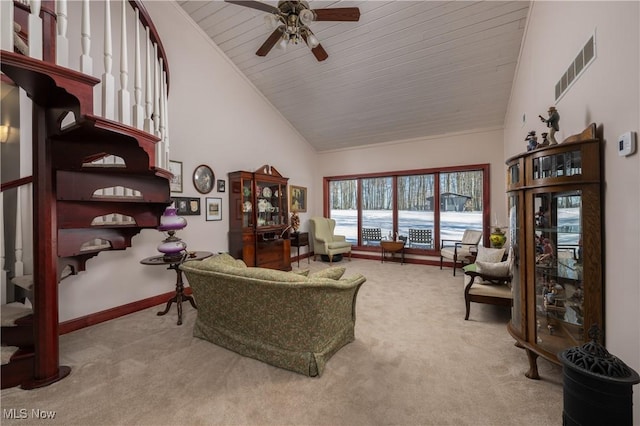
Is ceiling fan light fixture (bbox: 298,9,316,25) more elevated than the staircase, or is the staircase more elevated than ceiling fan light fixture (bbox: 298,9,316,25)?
ceiling fan light fixture (bbox: 298,9,316,25)

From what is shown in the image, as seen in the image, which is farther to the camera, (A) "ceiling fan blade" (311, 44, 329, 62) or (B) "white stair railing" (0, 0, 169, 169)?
(A) "ceiling fan blade" (311, 44, 329, 62)

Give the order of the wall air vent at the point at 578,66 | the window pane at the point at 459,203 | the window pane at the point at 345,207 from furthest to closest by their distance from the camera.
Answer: the window pane at the point at 345,207
the window pane at the point at 459,203
the wall air vent at the point at 578,66

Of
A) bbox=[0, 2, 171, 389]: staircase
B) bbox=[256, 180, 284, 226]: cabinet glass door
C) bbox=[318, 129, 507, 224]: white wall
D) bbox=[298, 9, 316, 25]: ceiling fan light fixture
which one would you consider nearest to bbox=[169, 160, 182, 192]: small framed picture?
bbox=[256, 180, 284, 226]: cabinet glass door

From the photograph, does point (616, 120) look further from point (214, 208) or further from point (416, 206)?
point (416, 206)

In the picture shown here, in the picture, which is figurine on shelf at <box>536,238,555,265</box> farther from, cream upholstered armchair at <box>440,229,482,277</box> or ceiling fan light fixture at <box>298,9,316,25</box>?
cream upholstered armchair at <box>440,229,482,277</box>

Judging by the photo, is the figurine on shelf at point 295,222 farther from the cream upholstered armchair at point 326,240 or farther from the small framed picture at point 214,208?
the small framed picture at point 214,208

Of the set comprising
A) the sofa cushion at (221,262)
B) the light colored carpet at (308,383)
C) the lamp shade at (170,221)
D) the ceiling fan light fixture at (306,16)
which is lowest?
the light colored carpet at (308,383)

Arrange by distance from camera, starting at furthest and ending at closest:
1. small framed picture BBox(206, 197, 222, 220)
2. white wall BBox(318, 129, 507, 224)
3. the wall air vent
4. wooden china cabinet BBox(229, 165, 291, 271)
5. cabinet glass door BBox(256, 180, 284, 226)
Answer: white wall BBox(318, 129, 507, 224) < cabinet glass door BBox(256, 180, 284, 226) < wooden china cabinet BBox(229, 165, 291, 271) < small framed picture BBox(206, 197, 222, 220) < the wall air vent

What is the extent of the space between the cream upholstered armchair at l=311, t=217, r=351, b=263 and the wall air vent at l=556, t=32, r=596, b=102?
442 cm

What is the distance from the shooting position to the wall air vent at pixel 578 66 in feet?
5.70

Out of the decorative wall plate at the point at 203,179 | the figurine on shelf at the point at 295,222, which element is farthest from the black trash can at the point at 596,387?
the figurine on shelf at the point at 295,222

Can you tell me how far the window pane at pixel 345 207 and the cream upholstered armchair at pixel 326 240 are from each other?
44 centimetres

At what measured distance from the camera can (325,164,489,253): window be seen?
18.1 feet

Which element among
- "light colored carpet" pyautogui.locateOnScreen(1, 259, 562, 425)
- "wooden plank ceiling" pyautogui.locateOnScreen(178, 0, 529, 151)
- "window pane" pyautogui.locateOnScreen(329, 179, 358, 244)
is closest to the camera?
"light colored carpet" pyautogui.locateOnScreen(1, 259, 562, 425)
